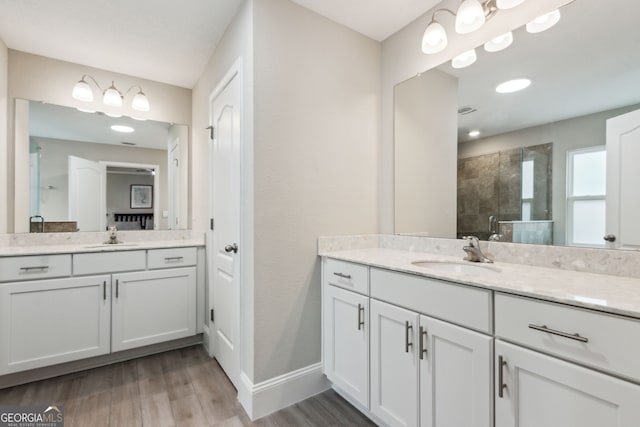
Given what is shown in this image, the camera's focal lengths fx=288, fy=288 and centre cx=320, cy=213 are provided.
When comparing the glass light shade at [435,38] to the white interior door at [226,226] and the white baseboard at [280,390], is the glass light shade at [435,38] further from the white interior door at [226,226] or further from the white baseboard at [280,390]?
the white baseboard at [280,390]

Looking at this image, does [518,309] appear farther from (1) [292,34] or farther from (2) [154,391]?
(2) [154,391]

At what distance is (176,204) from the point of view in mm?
2895

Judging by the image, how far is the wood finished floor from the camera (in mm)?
1598

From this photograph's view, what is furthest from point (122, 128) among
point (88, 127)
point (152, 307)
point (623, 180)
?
point (623, 180)

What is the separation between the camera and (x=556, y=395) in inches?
33.6

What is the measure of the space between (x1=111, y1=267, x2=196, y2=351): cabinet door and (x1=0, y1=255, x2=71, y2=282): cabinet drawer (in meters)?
0.32

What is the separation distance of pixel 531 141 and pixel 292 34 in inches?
58.6

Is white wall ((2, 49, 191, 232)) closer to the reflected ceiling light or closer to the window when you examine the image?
the reflected ceiling light

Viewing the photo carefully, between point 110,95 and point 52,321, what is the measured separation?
183 centimetres

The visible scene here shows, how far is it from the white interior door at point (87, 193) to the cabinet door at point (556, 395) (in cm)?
310

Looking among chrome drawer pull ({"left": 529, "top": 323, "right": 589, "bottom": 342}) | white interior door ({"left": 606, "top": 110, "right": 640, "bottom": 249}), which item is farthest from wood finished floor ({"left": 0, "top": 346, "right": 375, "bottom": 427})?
white interior door ({"left": 606, "top": 110, "right": 640, "bottom": 249})

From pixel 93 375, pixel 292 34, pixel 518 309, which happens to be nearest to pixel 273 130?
pixel 292 34

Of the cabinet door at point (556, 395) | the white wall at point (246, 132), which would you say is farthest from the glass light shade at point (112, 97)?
the cabinet door at point (556, 395)

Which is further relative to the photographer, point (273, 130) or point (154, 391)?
point (154, 391)
